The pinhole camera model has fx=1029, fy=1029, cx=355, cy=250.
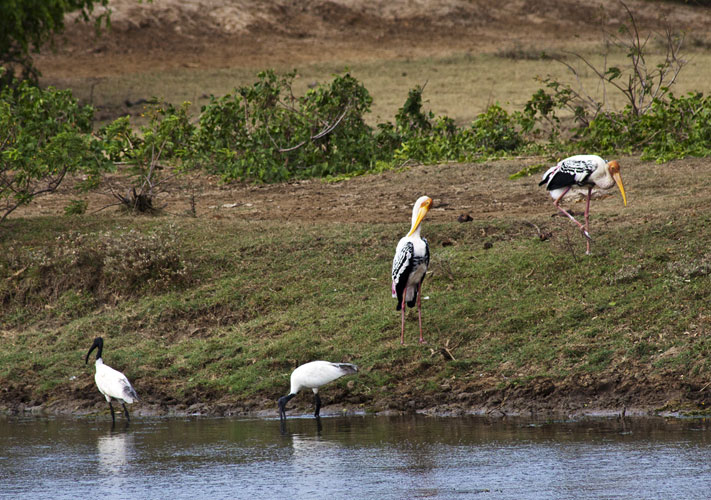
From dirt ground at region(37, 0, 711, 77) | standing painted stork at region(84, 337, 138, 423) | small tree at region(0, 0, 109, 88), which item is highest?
dirt ground at region(37, 0, 711, 77)

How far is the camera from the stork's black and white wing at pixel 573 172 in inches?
410

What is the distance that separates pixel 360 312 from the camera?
10.1 metres

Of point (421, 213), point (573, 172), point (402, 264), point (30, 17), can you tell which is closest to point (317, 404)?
point (402, 264)

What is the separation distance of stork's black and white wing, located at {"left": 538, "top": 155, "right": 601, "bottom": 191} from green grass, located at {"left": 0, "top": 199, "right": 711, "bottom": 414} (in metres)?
0.68

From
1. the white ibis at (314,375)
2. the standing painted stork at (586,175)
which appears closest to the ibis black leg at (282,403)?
the white ibis at (314,375)

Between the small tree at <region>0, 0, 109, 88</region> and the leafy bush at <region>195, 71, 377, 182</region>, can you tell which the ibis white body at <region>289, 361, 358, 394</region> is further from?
the small tree at <region>0, 0, 109, 88</region>

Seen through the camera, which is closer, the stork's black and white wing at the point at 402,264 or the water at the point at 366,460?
the water at the point at 366,460

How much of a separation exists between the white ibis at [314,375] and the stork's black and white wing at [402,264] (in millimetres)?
1074

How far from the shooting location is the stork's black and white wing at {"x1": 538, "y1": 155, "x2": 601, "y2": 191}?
10.4 meters

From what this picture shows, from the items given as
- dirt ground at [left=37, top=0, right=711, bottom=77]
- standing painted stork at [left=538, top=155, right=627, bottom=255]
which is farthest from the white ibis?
dirt ground at [left=37, top=0, right=711, bottom=77]

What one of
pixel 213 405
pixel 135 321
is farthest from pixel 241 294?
pixel 213 405

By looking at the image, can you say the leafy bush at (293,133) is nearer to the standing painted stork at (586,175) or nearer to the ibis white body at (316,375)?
the standing painted stork at (586,175)

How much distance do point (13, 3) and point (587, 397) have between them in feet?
44.7

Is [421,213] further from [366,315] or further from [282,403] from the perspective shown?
[282,403]
